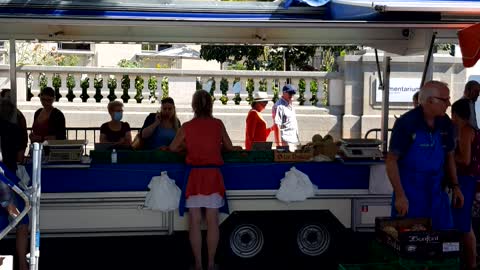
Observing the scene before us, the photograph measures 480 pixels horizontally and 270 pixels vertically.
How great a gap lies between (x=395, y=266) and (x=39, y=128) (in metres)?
4.45

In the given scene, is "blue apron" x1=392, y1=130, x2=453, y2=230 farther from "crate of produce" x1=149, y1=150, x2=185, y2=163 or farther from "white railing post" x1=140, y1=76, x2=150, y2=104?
"white railing post" x1=140, y1=76, x2=150, y2=104

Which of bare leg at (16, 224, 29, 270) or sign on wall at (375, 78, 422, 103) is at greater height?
sign on wall at (375, 78, 422, 103)

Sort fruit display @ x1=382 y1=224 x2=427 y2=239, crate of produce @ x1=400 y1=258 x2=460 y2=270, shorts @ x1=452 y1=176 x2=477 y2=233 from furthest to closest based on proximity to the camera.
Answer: shorts @ x1=452 y1=176 x2=477 y2=233, fruit display @ x1=382 y1=224 x2=427 y2=239, crate of produce @ x1=400 y1=258 x2=460 y2=270

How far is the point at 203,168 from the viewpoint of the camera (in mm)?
6840

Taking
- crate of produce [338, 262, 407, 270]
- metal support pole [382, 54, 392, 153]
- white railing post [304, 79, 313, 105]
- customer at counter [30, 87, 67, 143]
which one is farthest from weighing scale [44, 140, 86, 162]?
white railing post [304, 79, 313, 105]

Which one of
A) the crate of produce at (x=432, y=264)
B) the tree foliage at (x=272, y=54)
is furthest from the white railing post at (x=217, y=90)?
the crate of produce at (x=432, y=264)

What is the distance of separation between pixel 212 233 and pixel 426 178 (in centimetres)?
203

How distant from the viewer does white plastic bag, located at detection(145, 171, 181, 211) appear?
698 centimetres

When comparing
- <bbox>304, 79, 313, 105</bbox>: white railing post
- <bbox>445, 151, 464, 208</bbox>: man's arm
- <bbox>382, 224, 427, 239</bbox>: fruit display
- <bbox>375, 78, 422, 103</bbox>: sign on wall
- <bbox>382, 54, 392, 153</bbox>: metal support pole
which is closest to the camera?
<bbox>382, 224, 427, 239</bbox>: fruit display

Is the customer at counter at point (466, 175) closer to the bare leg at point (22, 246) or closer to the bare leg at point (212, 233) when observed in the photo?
the bare leg at point (212, 233)

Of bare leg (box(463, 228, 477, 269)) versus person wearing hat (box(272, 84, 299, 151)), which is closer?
bare leg (box(463, 228, 477, 269))

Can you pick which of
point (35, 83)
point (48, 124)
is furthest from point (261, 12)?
point (35, 83)

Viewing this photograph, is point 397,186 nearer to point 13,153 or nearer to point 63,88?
point 13,153

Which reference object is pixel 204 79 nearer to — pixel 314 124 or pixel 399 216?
pixel 314 124
